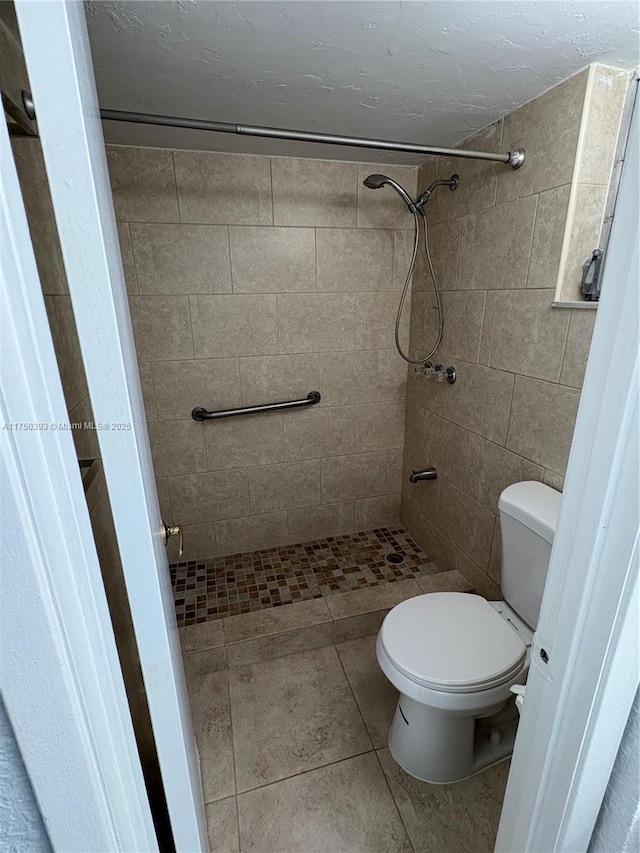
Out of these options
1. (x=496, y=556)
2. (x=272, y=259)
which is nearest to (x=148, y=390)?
(x=272, y=259)

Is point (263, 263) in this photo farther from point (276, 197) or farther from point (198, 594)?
point (198, 594)

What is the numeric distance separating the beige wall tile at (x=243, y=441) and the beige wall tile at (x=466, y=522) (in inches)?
36.6

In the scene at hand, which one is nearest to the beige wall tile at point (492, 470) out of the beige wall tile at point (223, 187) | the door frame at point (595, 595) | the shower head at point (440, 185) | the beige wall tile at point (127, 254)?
the door frame at point (595, 595)

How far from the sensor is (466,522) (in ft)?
6.21

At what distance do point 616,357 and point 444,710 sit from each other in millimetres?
1107

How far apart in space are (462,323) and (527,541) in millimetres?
971

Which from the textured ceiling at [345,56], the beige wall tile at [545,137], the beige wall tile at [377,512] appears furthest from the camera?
the beige wall tile at [377,512]

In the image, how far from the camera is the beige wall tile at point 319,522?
94.9 inches

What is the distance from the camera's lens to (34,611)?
410mm

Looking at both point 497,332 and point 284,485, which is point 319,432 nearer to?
point 284,485

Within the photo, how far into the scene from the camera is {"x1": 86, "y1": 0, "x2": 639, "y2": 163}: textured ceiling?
36.9 inches

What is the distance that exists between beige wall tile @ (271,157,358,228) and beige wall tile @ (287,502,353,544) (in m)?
1.56

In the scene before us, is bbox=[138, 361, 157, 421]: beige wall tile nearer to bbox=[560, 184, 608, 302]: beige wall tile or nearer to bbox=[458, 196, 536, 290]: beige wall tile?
bbox=[458, 196, 536, 290]: beige wall tile

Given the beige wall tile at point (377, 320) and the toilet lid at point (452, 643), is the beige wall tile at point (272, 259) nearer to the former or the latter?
the beige wall tile at point (377, 320)
